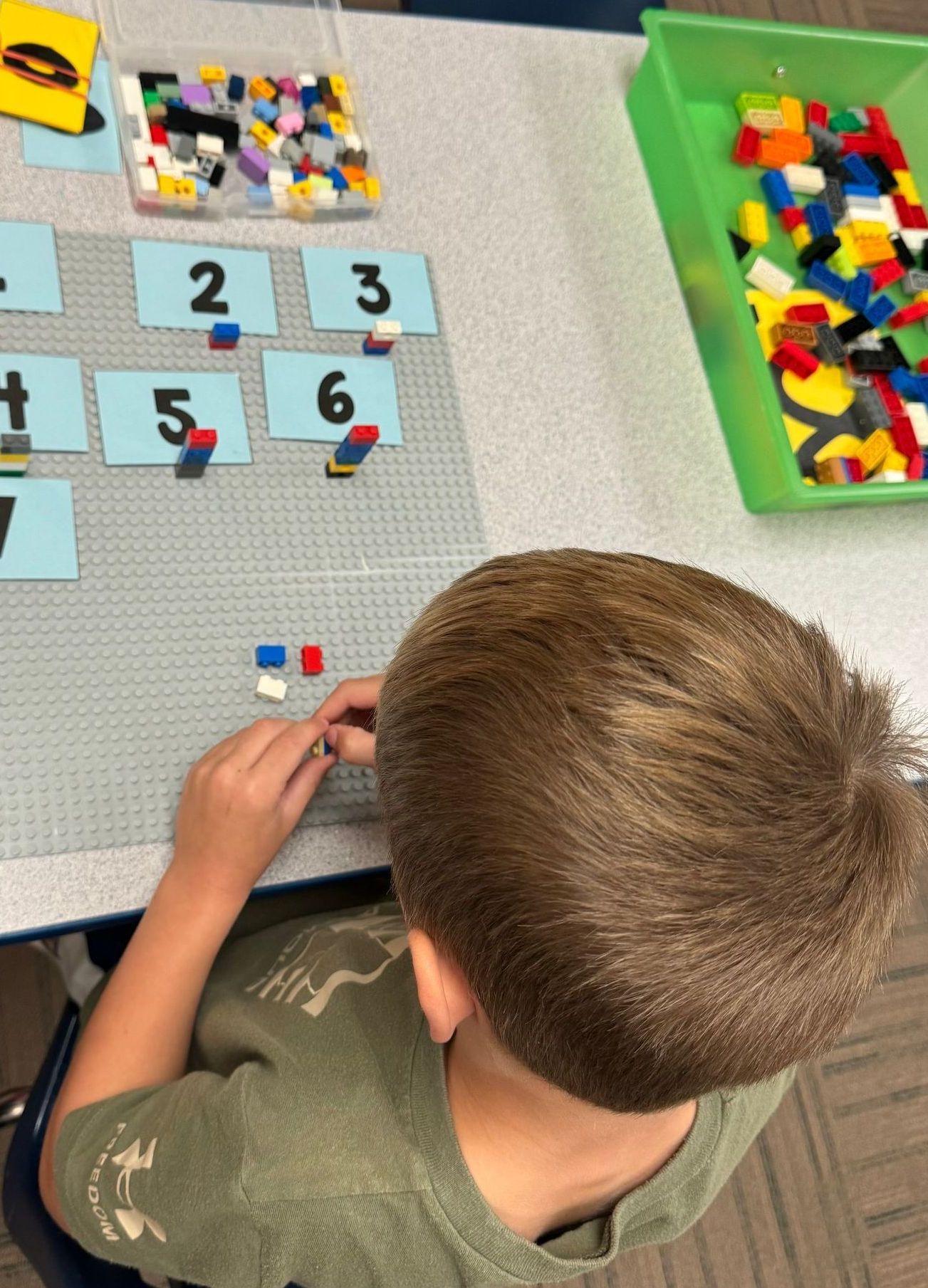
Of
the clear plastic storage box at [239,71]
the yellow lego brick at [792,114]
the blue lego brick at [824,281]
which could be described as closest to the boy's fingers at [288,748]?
the clear plastic storage box at [239,71]

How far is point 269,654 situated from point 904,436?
0.65 meters

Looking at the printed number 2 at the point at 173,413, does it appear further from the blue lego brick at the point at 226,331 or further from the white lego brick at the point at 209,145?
the white lego brick at the point at 209,145

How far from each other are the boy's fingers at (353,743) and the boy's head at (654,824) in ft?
0.77

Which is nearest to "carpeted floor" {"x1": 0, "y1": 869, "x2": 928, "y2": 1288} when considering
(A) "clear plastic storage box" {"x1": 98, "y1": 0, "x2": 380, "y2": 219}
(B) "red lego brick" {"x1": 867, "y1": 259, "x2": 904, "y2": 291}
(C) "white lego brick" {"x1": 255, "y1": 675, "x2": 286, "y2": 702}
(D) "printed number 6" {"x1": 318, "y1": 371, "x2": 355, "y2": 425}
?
(C) "white lego brick" {"x1": 255, "y1": 675, "x2": 286, "y2": 702}

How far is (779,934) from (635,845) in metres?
0.08

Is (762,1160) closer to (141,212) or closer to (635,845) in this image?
(635,845)

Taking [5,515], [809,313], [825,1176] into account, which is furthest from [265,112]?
[825,1176]

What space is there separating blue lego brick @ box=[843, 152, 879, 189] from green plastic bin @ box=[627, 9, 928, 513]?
0.27 ft

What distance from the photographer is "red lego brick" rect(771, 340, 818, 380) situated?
40.9 inches

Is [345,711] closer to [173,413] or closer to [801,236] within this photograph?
[173,413]

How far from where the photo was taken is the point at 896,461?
105 centimetres

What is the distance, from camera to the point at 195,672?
2.65 ft

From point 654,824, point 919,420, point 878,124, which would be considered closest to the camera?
point 654,824

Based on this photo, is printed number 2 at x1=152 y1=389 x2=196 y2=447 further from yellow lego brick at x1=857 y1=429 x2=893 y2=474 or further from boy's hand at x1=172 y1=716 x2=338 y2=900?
yellow lego brick at x1=857 y1=429 x2=893 y2=474
